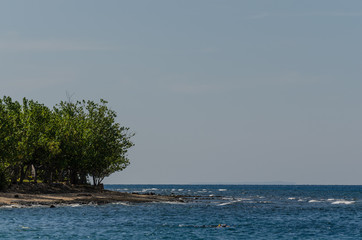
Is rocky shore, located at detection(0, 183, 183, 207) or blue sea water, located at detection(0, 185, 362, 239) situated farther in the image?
rocky shore, located at detection(0, 183, 183, 207)

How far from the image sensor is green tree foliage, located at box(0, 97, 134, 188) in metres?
78.8

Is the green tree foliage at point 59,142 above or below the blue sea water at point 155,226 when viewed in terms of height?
above

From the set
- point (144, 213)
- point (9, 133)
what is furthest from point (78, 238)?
point (9, 133)

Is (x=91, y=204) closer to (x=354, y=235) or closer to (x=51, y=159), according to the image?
(x=51, y=159)

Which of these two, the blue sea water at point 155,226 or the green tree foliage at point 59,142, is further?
the green tree foliage at point 59,142

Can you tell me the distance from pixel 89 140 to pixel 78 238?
182 feet

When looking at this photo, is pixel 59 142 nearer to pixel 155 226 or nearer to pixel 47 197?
pixel 47 197

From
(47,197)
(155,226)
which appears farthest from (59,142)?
(155,226)

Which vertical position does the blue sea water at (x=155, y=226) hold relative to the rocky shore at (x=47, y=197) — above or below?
below

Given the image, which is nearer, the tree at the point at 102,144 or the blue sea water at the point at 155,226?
the blue sea water at the point at 155,226

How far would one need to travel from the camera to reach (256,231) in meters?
47.4

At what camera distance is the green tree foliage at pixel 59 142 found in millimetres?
78750

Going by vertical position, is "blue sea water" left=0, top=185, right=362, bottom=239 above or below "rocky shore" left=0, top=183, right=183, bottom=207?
below

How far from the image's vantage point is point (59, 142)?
8538 centimetres
